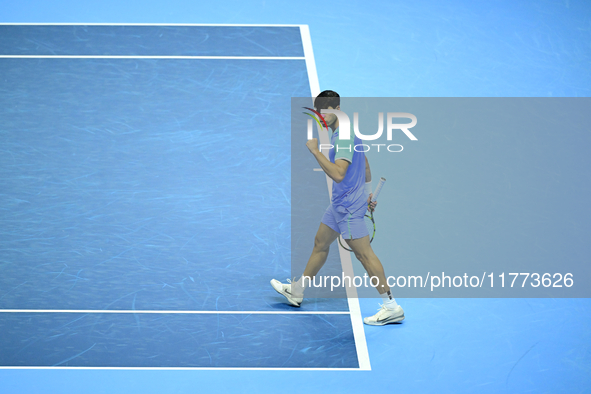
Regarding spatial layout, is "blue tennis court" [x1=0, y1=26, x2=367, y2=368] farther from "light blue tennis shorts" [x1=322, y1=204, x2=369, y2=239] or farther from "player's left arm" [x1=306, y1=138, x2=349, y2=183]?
"player's left arm" [x1=306, y1=138, x2=349, y2=183]

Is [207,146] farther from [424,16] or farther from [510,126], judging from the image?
[424,16]

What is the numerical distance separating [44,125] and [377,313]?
18.1 feet

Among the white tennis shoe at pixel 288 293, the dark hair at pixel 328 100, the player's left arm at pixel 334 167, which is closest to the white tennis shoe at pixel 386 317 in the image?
the white tennis shoe at pixel 288 293

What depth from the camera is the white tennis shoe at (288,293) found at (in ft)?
22.3

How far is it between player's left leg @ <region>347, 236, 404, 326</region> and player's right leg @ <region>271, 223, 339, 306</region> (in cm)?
24

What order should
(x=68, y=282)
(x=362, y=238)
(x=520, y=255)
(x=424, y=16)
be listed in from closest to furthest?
(x=362, y=238) → (x=68, y=282) → (x=520, y=255) → (x=424, y=16)

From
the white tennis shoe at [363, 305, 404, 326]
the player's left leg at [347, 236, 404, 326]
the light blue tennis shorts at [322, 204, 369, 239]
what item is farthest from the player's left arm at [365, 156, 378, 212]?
the white tennis shoe at [363, 305, 404, 326]

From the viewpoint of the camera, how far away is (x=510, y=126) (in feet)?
32.3

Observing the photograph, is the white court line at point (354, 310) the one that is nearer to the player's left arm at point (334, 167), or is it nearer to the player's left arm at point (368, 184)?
the player's left arm at point (334, 167)

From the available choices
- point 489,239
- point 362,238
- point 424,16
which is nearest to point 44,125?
point 362,238

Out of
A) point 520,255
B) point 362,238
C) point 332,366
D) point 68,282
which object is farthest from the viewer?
point 520,255

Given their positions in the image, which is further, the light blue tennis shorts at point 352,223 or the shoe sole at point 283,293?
the shoe sole at point 283,293

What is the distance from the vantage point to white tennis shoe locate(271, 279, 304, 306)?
680 centimetres

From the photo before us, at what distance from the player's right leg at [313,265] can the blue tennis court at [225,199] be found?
136 millimetres
